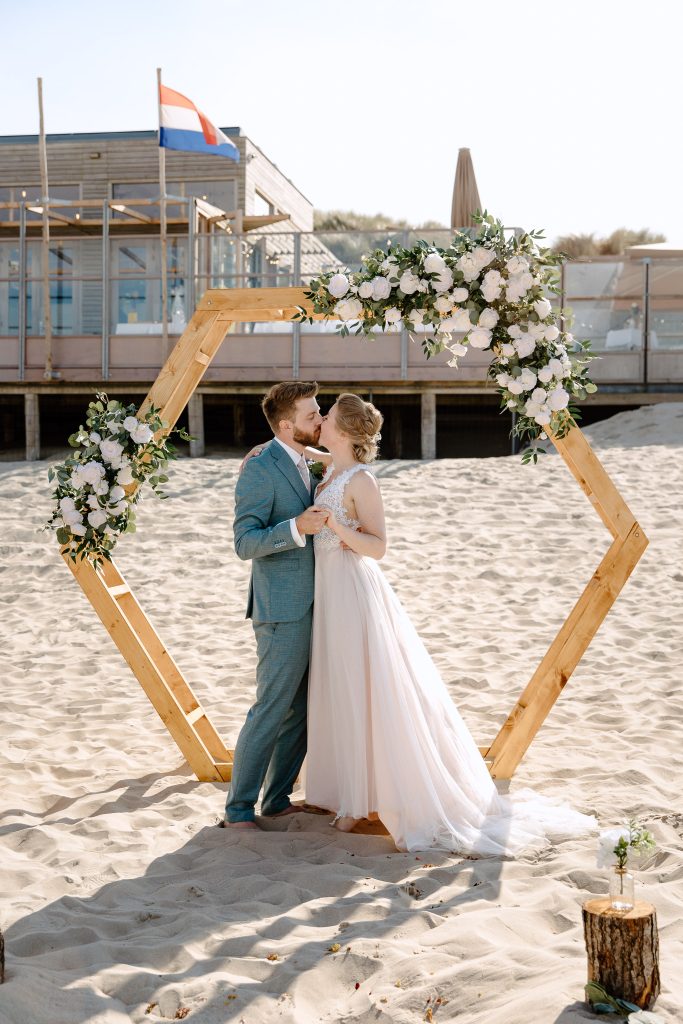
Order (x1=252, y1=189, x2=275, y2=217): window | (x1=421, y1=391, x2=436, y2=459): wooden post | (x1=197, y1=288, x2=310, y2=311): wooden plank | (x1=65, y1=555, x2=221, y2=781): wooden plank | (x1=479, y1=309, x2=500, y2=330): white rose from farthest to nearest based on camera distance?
(x1=252, y1=189, x2=275, y2=217): window → (x1=421, y1=391, x2=436, y2=459): wooden post → (x1=65, y1=555, x2=221, y2=781): wooden plank → (x1=197, y1=288, x2=310, y2=311): wooden plank → (x1=479, y1=309, x2=500, y2=330): white rose

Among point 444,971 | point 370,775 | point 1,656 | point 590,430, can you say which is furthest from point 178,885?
point 590,430

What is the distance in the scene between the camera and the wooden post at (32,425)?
49.7 ft

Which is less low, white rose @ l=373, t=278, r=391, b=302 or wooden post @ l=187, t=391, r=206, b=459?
white rose @ l=373, t=278, r=391, b=302

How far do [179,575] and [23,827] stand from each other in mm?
5041

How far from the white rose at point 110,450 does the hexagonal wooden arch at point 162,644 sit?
31cm

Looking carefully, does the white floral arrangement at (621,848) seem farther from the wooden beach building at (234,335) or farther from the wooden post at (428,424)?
the wooden beach building at (234,335)

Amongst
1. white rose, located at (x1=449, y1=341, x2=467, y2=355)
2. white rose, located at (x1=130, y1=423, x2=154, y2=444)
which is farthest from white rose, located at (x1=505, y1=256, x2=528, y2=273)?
white rose, located at (x1=130, y1=423, x2=154, y2=444)

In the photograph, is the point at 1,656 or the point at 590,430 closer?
the point at 1,656

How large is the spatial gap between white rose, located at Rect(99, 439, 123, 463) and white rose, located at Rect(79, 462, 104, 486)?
7 centimetres

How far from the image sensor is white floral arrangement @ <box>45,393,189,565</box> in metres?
4.79

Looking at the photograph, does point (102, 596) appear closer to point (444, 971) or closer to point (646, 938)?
point (444, 971)

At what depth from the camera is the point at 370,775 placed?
4504 millimetres

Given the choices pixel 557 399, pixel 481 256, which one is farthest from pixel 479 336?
pixel 557 399

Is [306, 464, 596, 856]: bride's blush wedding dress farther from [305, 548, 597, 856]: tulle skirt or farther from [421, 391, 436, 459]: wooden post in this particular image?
[421, 391, 436, 459]: wooden post
